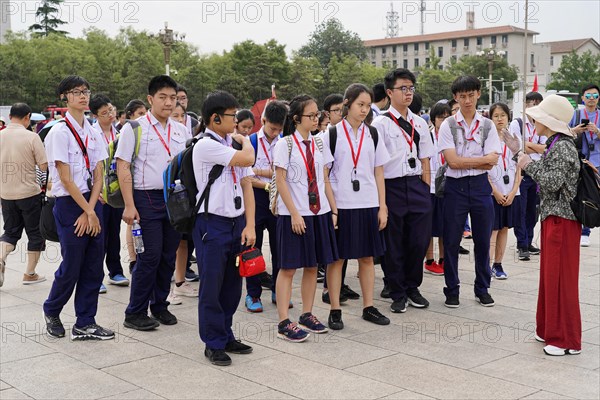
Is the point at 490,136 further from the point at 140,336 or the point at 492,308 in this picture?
the point at 140,336

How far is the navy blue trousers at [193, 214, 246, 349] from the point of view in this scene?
479 centimetres

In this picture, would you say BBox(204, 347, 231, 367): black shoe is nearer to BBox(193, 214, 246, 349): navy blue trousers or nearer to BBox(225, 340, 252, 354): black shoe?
BBox(193, 214, 246, 349): navy blue trousers

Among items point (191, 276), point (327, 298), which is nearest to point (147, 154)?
point (327, 298)

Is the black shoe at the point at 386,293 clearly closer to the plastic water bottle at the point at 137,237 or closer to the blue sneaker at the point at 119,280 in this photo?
the plastic water bottle at the point at 137,237

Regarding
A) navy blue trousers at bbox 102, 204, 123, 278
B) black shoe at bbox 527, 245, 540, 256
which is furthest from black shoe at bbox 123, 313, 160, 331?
black shoe at bbox 527, 245, 540, 256

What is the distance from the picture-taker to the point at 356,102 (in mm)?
5703

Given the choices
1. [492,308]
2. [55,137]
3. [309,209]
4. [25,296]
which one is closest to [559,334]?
[492,308]

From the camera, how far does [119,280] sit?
7.42 m

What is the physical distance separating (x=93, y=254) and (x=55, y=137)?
0.95 m

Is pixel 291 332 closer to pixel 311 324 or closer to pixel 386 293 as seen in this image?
pixel 311 324

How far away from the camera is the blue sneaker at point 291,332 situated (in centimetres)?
534

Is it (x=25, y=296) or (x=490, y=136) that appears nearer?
(x=490, y=136)

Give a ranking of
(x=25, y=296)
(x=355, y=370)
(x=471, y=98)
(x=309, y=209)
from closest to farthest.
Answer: (x=355, y=370)
(x=309, y=209)
(x=471, y=98)
(x=25, y=296)

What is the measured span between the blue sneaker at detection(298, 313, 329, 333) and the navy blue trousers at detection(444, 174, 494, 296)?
1.47 metres
